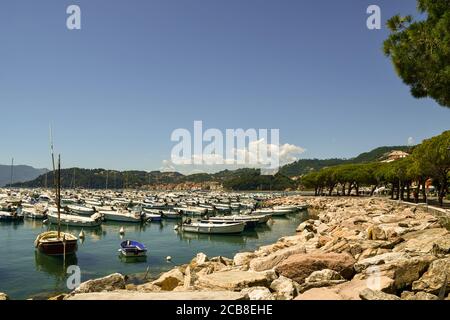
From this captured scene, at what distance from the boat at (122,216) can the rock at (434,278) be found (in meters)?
55.2

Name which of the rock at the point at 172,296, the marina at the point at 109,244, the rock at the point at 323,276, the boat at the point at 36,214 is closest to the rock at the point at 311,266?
the rock at the point at 323,276

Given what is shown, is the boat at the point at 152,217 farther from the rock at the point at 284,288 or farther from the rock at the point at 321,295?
the rock at the point at 321,295

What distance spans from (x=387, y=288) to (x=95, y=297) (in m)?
8.82

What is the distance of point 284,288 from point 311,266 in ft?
7.91

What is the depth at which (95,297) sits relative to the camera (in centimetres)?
1105

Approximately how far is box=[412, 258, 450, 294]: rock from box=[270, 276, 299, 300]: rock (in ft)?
12.2

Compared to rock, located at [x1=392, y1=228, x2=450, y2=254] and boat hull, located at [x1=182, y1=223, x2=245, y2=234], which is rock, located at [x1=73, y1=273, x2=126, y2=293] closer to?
rock, located at [x1=392, y1=228, x2=450, y2=254]

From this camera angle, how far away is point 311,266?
1433cm

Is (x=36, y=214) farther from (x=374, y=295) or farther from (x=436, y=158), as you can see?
(x=374, y=295)

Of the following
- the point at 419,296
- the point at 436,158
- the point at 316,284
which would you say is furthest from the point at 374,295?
the point at 436,158

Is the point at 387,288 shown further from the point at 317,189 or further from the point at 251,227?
the point at 317,189

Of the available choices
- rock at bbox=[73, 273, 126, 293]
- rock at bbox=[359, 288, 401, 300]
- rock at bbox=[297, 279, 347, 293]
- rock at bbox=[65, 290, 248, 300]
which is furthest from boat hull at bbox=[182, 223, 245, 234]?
rock at bbox=[359, 288, 401, 300]
